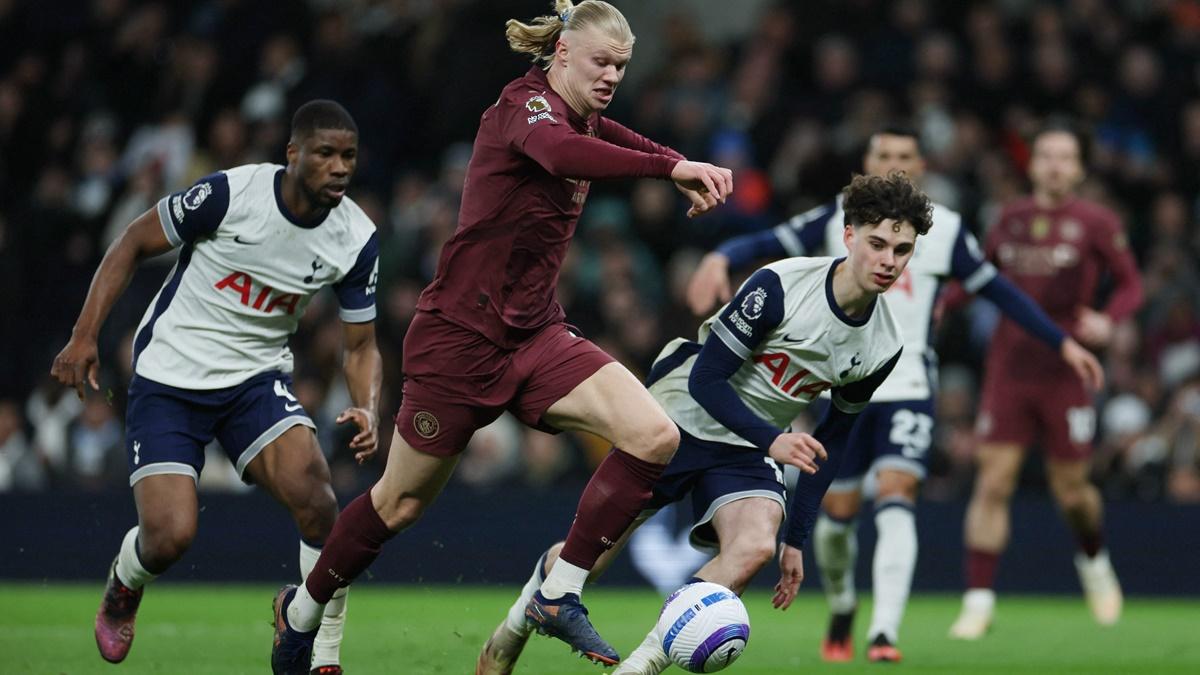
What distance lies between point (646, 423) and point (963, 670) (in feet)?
7.90

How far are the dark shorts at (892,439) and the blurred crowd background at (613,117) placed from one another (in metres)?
4.47

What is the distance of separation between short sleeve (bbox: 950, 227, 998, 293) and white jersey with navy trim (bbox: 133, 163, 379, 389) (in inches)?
116

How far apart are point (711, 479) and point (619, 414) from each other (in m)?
0.83

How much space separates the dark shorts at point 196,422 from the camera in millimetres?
7230

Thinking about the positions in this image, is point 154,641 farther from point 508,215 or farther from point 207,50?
point 207,50

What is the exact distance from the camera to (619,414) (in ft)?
20.2

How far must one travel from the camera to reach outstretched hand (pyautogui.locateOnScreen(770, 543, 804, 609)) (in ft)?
21.2

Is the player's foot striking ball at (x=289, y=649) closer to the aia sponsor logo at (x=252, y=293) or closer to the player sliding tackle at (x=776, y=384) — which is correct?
the player sliding tackle at (x=776, y=384)

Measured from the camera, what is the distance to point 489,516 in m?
12.6

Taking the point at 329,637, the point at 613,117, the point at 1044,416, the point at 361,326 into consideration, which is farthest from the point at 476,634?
the point at 613,117

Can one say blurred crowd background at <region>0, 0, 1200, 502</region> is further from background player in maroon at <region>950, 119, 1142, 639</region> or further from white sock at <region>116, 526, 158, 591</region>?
white sock at <region>116, 526, 158, 591</region>

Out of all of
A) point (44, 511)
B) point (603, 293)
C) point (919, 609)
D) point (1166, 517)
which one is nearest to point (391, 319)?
point (603, 293)

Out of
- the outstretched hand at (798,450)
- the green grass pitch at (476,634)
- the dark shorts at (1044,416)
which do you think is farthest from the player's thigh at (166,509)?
the dark shorts at (1044,416)

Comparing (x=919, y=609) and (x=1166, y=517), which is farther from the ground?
Answer: (x=1166, y=517)
